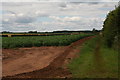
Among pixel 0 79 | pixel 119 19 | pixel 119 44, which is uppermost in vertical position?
pixel 119 19

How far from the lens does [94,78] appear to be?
11414 millimetres

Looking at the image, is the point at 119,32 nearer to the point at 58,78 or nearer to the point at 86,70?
the point at 86,70

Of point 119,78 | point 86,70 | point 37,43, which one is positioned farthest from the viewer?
point 37,43

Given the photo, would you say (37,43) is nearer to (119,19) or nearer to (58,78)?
(119,19)

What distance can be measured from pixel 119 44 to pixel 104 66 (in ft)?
27.2

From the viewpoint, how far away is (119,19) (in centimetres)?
2614

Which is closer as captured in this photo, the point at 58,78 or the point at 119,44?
the point at 58,78

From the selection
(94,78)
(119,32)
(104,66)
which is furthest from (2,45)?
(94,78)

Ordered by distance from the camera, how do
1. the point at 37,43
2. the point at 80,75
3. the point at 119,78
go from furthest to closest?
the point at 37,43
the point at 80,75
the point at 119,78

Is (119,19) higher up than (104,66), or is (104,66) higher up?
(119,19)

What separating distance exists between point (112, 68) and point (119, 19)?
518 inches

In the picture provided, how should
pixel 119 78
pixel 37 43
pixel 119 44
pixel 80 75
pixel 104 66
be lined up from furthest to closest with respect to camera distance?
1. pixel 37 43
2. pixel 119 44
3. pixel 104 66
4. pixel 80 75
5. pixel 119 78

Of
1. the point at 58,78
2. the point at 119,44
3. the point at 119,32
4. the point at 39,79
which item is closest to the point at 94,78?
the point at 58,78

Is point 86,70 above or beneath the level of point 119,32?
beneath
